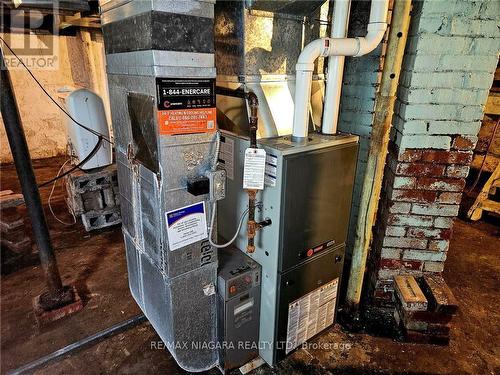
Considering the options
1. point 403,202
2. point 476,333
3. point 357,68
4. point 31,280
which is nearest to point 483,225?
point 476,333

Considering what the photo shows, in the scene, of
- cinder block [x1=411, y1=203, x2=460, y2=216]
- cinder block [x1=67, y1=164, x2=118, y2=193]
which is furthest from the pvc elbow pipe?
cinder block [x1=67, y1=164, x2=118, y2=193]

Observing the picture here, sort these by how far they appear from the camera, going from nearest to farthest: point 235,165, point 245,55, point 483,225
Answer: point 245,55 → point 235,165 → point 483,225

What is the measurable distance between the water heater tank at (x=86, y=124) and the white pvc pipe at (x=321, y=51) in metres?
2.10

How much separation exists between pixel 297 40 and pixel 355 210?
1229 millimetres

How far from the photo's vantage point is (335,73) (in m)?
1.55

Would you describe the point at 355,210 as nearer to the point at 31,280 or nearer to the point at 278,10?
the point at 278,10

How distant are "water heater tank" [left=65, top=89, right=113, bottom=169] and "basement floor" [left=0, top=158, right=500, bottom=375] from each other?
0.90m

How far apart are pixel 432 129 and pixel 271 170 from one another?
0.99 metres

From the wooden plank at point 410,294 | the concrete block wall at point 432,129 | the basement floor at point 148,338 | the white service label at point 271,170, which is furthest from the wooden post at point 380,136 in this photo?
the white service label at point 271,170

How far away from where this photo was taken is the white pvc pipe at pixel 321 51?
4.70ft

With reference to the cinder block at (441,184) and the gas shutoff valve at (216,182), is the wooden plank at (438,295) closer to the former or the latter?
the cinder block at (441,184)

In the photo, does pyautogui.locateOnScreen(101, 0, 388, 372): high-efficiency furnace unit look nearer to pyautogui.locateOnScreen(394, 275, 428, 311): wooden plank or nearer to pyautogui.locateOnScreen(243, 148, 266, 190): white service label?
pyautogui.locateOnScreen(243, 148, 266, 190): white service label

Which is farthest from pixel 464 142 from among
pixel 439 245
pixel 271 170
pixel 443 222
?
pixel 271 170

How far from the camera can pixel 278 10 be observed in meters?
1.49
